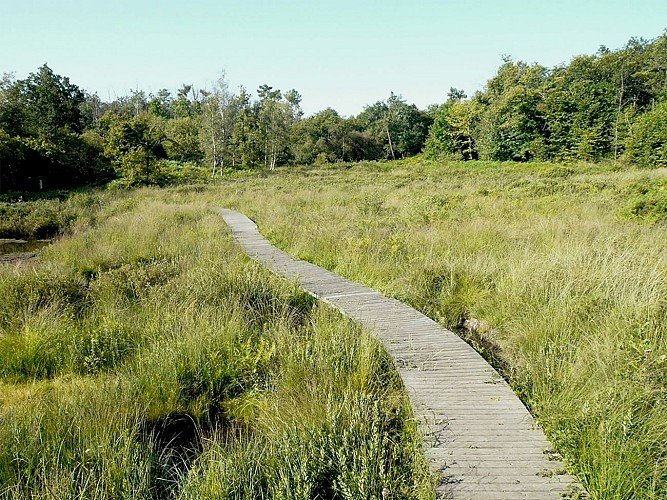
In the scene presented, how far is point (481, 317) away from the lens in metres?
5.38

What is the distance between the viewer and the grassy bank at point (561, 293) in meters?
2.66

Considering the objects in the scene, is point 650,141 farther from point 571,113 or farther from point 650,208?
point 650,208

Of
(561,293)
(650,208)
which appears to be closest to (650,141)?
(650,208)

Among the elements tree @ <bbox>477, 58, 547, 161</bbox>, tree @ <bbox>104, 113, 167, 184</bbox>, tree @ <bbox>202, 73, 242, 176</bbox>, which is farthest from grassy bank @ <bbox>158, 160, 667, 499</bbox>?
tree @ <bbox>477, 58, 547, 161</bbox>

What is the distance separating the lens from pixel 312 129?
2329 inches

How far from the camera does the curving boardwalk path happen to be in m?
2.53

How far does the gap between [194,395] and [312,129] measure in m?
57.9

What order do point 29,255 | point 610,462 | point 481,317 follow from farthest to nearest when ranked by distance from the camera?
point 29,255 → point 481,317 → point 610,462

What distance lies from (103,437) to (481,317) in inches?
162

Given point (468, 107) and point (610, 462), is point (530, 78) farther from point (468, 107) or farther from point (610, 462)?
point (610, 462)

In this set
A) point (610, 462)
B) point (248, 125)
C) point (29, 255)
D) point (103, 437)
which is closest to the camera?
point (610, 462)

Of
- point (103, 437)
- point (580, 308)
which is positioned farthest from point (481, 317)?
point (103, 437)

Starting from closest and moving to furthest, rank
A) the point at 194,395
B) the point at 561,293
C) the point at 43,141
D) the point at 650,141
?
the point at 194,395 → the point at 561,293 → the point at 43,141 → the point at 650,141

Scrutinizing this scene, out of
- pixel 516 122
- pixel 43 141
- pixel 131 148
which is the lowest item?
pixel 131 148
